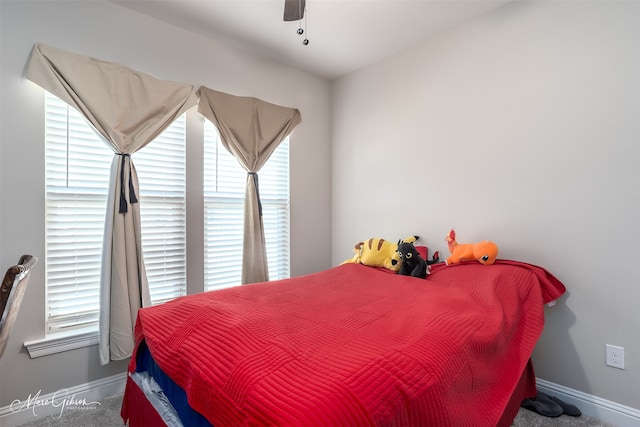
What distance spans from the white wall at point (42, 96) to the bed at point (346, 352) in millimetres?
805

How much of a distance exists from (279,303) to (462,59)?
7.47ft

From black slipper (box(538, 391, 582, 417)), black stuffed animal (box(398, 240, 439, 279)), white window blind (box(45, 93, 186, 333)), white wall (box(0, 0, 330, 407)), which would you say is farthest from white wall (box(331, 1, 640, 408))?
white window blind (box(45, 93, 186, 333))

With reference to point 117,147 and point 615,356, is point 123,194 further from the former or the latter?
point 615,356

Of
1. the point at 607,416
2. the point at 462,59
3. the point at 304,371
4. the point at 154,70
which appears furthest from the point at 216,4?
the point at 607,416

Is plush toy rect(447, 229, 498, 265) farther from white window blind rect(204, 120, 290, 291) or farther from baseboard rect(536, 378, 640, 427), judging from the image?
white window blind rect(204, 120, 290, 291)

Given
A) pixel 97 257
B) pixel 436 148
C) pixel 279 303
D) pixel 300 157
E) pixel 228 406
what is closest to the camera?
pixel 228 406

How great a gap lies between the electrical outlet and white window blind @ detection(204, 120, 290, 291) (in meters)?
2.48

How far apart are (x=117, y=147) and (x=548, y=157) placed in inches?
112

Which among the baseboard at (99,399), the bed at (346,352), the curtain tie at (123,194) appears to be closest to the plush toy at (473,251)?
the bed at (346,352)

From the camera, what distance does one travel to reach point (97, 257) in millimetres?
2164

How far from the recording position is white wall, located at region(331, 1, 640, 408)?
1.79 meters

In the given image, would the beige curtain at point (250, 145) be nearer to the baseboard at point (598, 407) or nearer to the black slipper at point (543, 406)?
the black slipper at point (543, 406)

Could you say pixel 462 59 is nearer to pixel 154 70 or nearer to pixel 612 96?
pixel 612 96

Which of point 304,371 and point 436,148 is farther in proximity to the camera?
point 436,148
